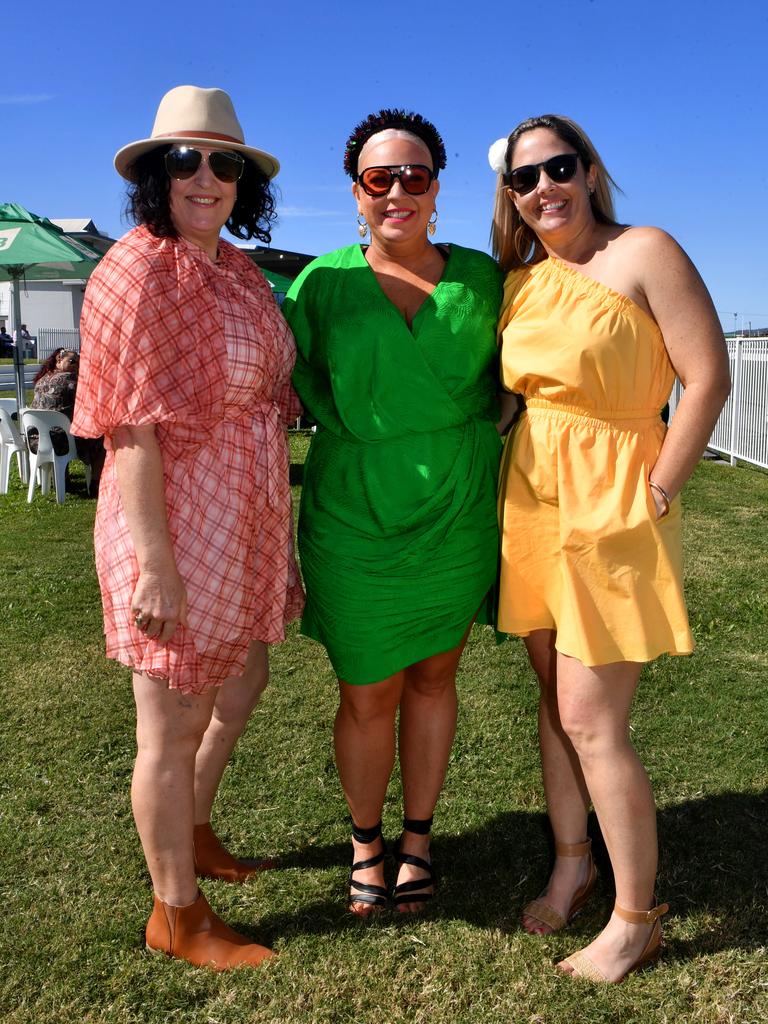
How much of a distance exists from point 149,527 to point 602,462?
1123mm

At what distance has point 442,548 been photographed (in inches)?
105

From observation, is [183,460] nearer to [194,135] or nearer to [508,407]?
[194,135]

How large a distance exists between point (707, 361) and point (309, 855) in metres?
2.00

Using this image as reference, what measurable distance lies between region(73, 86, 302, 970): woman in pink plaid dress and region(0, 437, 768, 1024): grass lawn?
0.20m

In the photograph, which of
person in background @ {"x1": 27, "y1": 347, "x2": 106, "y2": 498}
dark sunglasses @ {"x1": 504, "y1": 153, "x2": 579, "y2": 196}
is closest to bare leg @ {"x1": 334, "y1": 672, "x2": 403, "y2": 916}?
dark sunglasses @ {"x1": 504, "y1": 153, "x2": 579, "y2": 196}

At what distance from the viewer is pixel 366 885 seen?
2.82 m

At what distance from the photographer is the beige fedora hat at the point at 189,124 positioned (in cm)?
231

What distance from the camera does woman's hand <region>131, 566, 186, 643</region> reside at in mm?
2252

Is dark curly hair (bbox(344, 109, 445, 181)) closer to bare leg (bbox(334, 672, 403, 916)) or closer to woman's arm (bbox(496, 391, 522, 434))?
woman's arm (bbox(496, 391, 522, 434))

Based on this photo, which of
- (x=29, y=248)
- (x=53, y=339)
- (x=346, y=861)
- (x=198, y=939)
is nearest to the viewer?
(x=198, y=939)

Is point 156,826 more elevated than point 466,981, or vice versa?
point 156,826

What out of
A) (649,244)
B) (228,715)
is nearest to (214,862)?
(228,715)

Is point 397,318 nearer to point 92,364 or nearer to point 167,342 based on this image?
point 167,342

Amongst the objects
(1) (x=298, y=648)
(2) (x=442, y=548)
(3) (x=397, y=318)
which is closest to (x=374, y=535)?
(2) (x=442, y=548)
